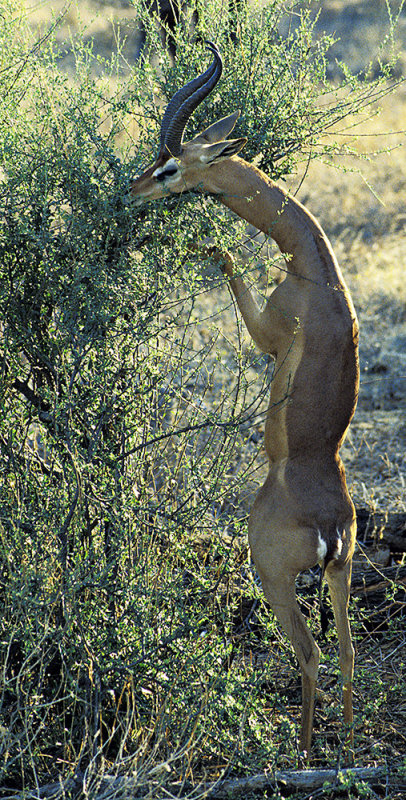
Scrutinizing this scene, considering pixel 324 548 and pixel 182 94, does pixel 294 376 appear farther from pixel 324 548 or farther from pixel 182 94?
pixel 182 94

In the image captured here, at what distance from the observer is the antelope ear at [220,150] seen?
4605mm

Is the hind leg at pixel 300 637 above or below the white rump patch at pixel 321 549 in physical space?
below


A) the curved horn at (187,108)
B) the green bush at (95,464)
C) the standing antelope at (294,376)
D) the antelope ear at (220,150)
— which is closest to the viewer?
the green bush at (95,464)

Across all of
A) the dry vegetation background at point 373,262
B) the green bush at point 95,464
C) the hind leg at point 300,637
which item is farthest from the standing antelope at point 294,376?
the dry vegetation background at point 373,262

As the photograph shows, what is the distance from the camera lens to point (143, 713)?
4125 mm

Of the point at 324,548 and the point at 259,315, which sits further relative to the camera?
the point at 259,315

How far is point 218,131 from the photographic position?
15.3ft

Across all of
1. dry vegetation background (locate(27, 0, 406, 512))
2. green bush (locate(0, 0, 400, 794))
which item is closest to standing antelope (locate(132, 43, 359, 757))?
green bush (locate(0, 0, 400, 794))

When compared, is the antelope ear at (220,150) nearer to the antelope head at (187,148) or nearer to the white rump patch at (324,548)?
the antelope head at (187,148)

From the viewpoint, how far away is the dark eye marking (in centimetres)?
441

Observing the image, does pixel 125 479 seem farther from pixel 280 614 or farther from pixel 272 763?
pixel 272 763

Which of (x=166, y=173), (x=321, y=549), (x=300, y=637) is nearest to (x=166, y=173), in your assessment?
(x=166, y=173)

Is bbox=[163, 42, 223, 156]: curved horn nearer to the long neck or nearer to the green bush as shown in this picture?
the green bush

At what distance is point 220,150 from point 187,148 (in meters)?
0.19
